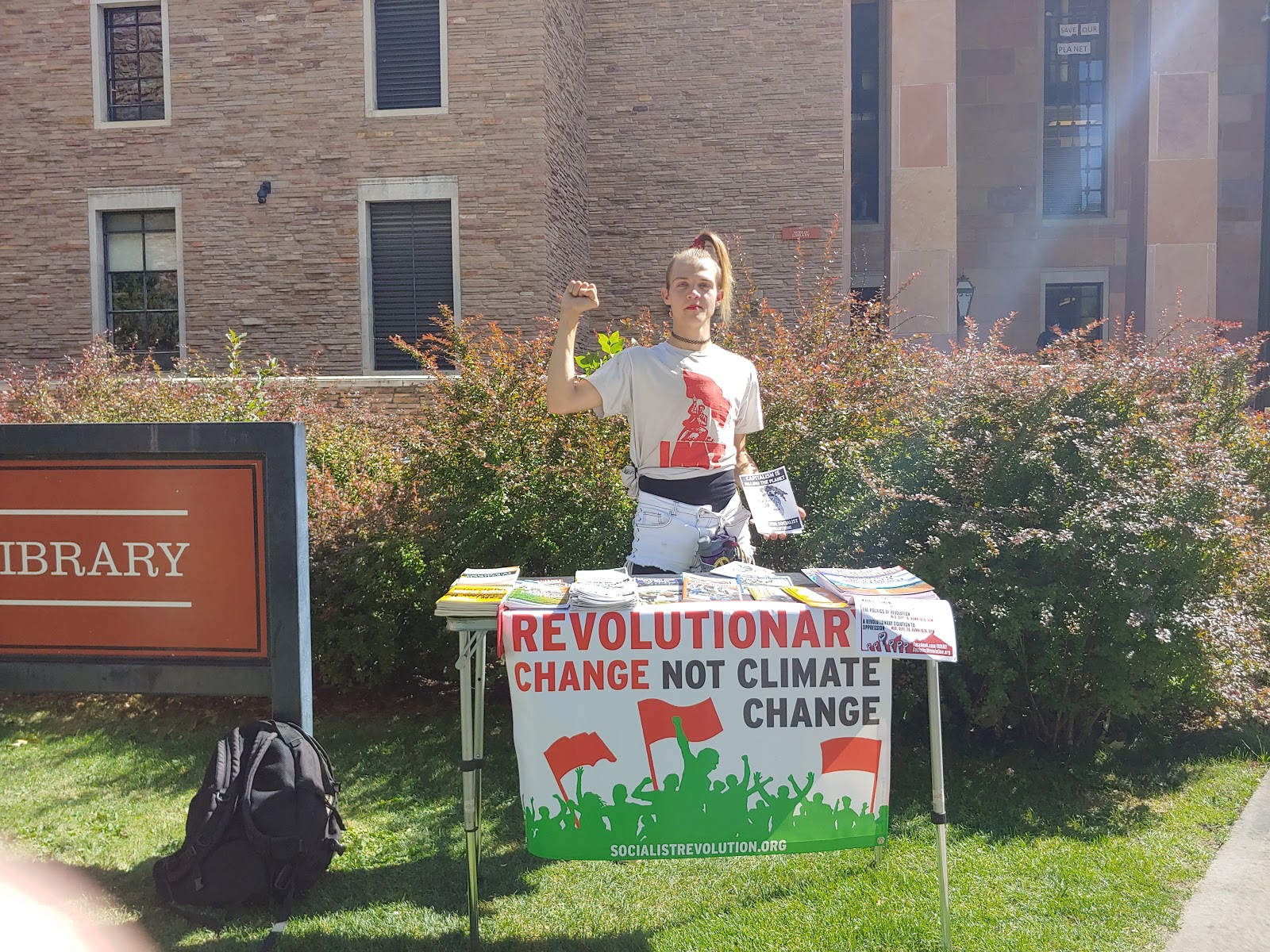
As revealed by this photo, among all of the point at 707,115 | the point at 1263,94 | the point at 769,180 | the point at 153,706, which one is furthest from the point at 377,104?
the point at 1263,94

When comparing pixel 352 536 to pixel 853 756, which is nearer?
pixel 853 756

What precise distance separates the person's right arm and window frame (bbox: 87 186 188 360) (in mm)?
15000

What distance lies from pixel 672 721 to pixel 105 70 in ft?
60.7

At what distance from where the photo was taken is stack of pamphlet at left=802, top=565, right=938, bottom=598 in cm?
311

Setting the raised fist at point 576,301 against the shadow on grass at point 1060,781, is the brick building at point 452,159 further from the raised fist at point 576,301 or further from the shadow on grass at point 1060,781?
the raised fist at point 576,301

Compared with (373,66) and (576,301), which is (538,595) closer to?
(576,301)

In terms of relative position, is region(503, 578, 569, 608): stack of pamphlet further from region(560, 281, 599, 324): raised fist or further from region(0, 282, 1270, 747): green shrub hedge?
region(0, 282, 1270, 747): green shrub hedge

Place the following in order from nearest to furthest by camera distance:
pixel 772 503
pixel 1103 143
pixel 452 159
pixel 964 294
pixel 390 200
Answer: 1. pixel 772 503
2. pixel 452 159
3. pixel 390 200
4. pixel 964 294
5. pixel 1103 143

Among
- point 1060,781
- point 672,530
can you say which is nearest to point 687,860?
point 672,530

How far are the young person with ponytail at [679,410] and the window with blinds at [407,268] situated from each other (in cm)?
1346

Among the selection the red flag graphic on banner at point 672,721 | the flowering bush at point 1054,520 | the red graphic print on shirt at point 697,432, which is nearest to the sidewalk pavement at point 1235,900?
the flowering bush at point 1054,520

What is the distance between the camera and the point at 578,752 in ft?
9.83

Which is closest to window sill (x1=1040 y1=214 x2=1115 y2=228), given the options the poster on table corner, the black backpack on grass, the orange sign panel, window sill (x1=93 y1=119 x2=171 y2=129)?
window sill (x1=93 y1=119 x2=171 y2=129)

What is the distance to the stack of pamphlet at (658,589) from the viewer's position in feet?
9.94
